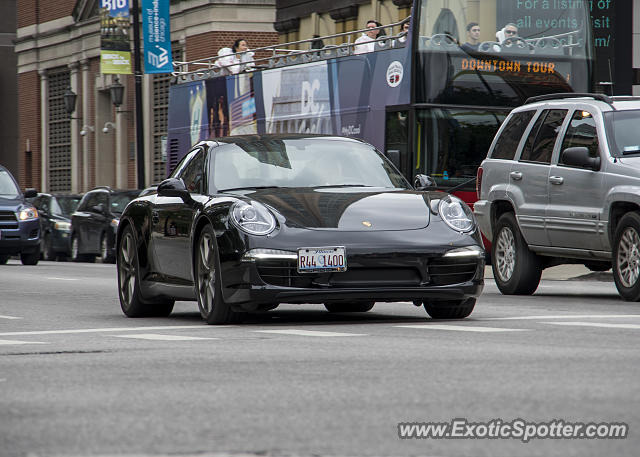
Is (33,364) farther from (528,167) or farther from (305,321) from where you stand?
(528,167)

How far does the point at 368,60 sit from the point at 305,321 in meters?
12.9

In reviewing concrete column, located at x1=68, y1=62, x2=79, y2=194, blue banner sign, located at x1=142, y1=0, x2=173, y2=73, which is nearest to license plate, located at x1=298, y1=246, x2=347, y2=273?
blue banner sign, located at x1=142, y1=0, x2=173, y2=73

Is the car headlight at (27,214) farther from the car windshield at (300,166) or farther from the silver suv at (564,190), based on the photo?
the car windshield at (300,166)

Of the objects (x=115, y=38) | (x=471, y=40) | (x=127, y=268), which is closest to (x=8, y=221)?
(x=471, y=40)

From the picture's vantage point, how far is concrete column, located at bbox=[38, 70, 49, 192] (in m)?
63.6

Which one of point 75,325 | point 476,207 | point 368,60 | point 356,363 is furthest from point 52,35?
point 356,363

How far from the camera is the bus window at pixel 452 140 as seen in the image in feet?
73.0

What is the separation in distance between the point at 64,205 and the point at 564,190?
22.8 meters

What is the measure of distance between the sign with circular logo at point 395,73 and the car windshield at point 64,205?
14.1 m

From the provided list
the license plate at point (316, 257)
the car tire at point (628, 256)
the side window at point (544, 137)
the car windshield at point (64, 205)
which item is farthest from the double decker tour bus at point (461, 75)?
the car windshield at point (64, 205)

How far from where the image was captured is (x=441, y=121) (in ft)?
73.2
